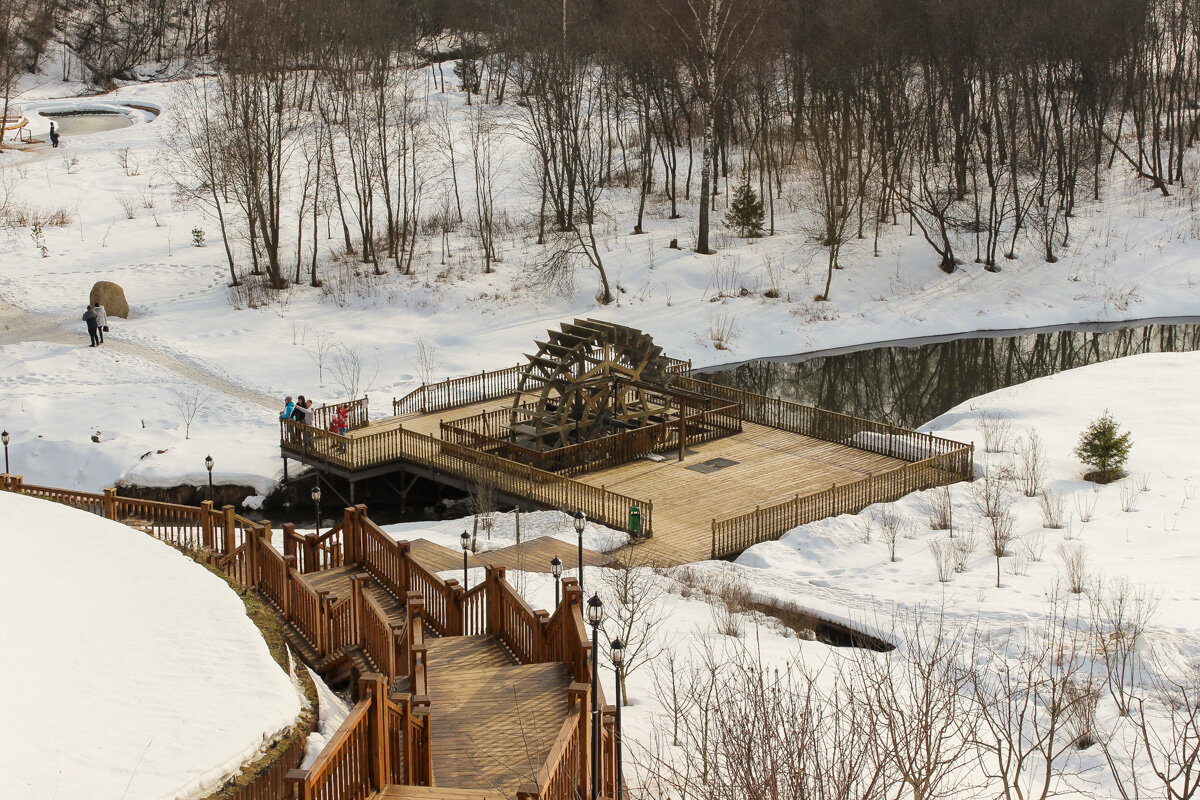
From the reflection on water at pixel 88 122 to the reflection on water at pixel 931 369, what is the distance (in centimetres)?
4196

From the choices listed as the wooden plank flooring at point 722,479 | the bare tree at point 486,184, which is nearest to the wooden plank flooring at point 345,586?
the wooden plank flooring at point 722,479

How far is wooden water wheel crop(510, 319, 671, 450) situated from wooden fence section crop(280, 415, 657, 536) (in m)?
2.05

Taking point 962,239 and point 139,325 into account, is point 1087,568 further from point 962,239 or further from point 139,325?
point 962,239

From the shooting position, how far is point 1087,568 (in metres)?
20.6

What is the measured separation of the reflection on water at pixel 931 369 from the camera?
38438 mm

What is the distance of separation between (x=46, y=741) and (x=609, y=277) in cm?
3849

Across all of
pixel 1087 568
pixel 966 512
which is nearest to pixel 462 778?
pixel 1087 568

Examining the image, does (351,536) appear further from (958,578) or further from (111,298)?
(111,298)

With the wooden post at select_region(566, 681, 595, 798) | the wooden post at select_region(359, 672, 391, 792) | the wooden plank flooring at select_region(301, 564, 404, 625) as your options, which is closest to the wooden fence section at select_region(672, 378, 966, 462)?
the wooden plank flooring at select_region(301, 564, 404, 625)

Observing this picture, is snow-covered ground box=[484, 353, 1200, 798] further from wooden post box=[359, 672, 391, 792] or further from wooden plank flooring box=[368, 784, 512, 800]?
wooden post box=[359, 672, 391, 792]

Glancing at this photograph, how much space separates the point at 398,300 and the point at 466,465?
17.3 m

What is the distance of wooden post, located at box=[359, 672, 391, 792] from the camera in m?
9.73

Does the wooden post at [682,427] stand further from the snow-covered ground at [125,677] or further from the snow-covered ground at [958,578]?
the snow-covered ground at [125,677]

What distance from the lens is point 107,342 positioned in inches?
1511
